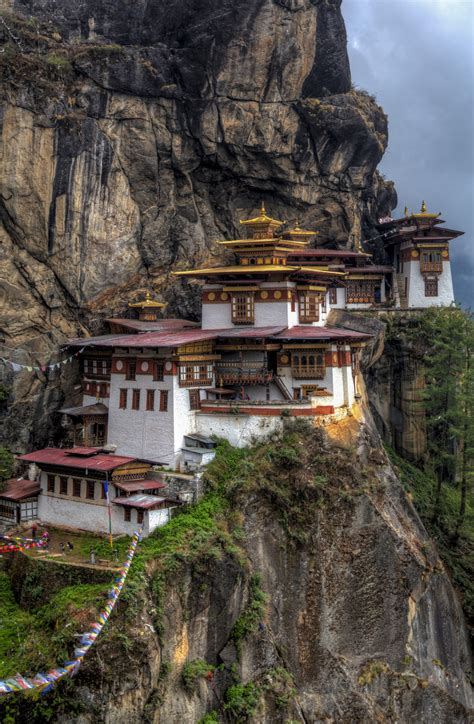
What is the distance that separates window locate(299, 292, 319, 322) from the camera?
43256mm

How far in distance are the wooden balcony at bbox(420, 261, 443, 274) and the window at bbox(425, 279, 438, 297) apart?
658 millimetres

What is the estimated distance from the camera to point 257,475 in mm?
33094

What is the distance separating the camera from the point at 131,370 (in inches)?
1464

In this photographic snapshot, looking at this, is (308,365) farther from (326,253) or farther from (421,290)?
(421,290)

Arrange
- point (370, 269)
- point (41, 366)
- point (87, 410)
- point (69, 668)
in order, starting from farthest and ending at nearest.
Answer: point (370, 269) → point (41, 366) → point (87, 410) → point (69, 668)

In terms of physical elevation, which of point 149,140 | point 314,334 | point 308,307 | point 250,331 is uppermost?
point 149,140

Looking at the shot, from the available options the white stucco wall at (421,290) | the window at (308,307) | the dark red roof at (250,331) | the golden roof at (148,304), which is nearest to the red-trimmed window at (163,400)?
the dark red roof at (250,331)

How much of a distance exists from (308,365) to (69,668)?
20702mm

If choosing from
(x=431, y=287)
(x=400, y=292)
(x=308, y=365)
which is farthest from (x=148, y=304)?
(x=431, y=287)

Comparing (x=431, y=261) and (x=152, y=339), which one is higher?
(x=431, y=261)

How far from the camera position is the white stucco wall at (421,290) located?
175ft

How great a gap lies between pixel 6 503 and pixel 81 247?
14871 millimetres

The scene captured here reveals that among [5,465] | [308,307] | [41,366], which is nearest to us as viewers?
[5,465]

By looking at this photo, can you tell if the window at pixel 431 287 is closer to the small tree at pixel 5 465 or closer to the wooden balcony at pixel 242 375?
the wooden balcony at pixel 242 375
